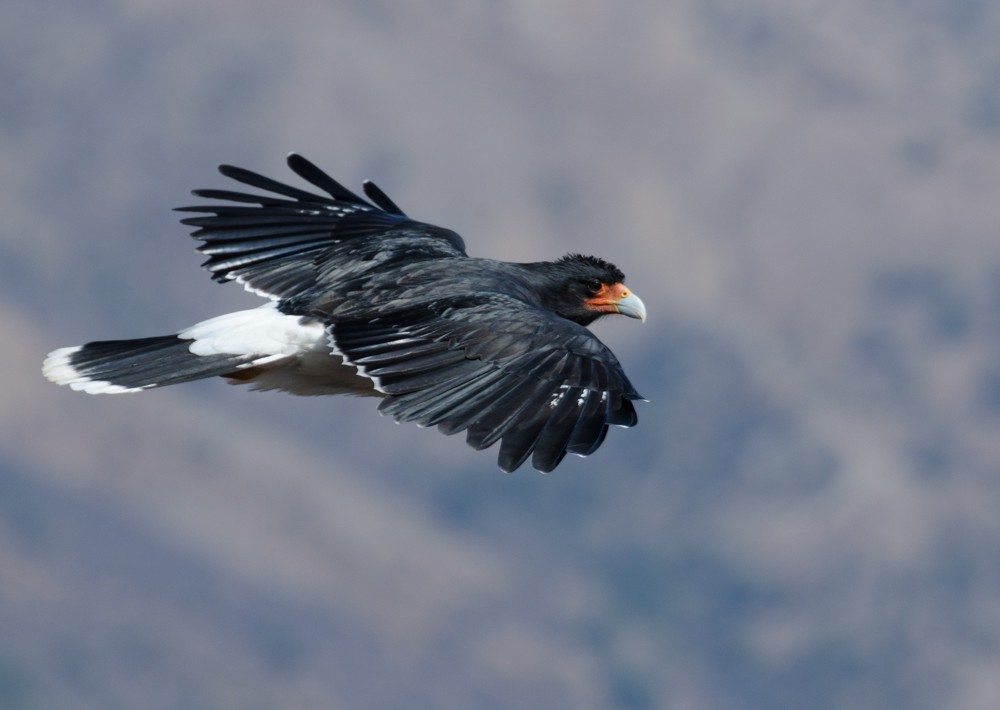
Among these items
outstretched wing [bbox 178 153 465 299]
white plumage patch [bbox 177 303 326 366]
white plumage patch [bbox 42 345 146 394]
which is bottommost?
white plumage patch [bbox 42 345 146 394]

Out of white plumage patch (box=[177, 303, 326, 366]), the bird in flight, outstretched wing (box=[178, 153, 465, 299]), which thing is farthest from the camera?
outstretched wing (box=[178, 153, 465, 299])

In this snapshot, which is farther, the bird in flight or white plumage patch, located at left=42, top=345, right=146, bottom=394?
white plumage patch, located at left=42, top=345, right=146, bottom=394

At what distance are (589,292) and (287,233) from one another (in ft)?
7.87

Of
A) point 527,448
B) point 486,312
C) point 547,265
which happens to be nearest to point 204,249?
point 547,265

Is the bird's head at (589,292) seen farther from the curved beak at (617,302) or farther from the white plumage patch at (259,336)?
the white plumage patch at (259,336)

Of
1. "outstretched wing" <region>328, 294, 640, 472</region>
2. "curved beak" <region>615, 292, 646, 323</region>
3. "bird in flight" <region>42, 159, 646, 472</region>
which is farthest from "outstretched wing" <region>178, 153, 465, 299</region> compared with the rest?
→ "outstretched wing" <region>328, 294, 640, 472</region>

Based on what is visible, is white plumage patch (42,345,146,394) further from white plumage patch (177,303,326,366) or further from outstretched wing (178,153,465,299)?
outstretched wing (178,153,465,299)

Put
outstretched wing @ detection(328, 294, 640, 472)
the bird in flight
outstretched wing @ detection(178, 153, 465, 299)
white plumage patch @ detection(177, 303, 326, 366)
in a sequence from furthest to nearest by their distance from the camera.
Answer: outstretched wing @ detection(178, 153, 465, 299) → white plumage patch @ detection(177, 303, 326, 366) → the bird in flight → outstretched wing @ detection(328, 294, 640, 472)

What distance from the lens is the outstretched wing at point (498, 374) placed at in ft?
24.5

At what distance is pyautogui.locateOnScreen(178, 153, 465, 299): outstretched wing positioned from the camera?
10898 millimetres

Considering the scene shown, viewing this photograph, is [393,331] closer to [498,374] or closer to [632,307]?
[498,374]

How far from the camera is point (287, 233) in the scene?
1140cm

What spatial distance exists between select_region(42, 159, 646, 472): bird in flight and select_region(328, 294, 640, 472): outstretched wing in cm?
1

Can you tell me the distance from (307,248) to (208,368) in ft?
7.28
